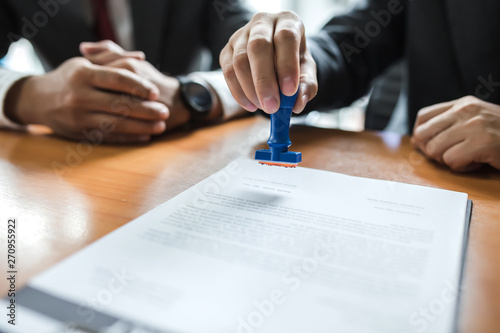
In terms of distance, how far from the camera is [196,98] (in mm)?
773

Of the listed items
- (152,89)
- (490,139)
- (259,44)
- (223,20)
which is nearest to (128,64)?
(152,89)

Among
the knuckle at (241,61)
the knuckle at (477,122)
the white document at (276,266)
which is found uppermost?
the knuckle at (241,61)

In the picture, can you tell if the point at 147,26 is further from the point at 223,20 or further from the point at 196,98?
the point at 196,98

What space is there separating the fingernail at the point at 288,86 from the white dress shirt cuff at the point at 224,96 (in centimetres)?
34

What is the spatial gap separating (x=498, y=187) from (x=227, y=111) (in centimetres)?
49

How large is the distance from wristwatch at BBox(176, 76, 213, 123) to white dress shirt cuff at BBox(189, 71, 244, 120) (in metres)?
0.03

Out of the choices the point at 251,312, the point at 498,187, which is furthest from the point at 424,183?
the point at 251,312

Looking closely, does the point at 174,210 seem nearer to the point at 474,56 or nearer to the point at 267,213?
the point at 267,213

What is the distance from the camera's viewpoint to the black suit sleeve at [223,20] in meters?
1.06

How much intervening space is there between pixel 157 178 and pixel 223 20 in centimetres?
72

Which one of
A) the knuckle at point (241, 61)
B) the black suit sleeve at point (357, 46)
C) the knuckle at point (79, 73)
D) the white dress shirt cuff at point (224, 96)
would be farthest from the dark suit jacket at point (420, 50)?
the knuckle at point (79, 73)

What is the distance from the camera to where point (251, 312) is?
0.84 feet

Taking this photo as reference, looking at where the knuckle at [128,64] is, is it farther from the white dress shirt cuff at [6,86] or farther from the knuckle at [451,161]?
the knuckle at [451,161]

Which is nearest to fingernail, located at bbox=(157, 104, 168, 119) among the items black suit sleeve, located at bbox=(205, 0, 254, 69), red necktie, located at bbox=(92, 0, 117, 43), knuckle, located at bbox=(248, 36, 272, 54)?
knuckle, located at bbox=(248, 36, 272, 54)
